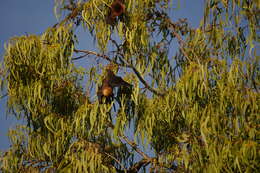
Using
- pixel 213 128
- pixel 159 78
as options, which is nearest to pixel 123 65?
pixel 159 78

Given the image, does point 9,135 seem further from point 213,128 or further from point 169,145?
point 213,128

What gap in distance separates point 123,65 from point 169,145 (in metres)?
0.79

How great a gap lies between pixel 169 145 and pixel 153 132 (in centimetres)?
18

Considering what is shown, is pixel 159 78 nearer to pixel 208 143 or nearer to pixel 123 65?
pixel 123 65

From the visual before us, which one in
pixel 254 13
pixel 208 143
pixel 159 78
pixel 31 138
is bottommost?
pixel 208 143

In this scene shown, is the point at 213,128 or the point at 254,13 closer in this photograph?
the point at 213,128

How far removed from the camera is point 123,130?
15.3 ft

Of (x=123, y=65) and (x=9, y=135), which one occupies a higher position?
(x=123, y=65)

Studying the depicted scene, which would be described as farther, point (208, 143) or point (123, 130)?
point (123, 130)

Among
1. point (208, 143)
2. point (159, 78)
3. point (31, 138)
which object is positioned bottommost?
point (208, 143)

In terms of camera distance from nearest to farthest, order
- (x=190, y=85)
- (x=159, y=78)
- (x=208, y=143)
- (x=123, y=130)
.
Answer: (x=208, y=143) < (x=190, y=85) < (x=123, y=130) < (x=159, y=78)

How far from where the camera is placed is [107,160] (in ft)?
16.0

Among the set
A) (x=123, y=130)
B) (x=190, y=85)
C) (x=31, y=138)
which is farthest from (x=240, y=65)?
(x=31, y=138)

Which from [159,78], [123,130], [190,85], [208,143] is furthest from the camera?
[159,78]
